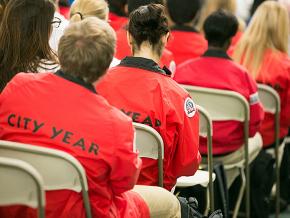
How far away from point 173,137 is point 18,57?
78 centimetres

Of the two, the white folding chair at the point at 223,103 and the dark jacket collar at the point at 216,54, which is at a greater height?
the dark jacket collar at the point at 216,54

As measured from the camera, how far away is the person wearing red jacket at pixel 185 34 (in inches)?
222

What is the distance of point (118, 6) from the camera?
222 inches

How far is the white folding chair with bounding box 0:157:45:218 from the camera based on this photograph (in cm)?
265

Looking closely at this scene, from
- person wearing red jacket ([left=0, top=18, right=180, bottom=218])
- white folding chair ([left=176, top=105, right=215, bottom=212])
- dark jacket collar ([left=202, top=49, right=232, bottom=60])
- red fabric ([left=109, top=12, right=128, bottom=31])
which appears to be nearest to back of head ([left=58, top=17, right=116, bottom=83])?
person wearing red jacket ([left=0, top=18, right=180, bottom=218])

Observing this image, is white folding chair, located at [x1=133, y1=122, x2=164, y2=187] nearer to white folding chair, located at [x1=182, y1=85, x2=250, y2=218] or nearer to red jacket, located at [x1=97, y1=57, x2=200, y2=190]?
red jacket, located at [x1=97, y1=57, x2=200, y2=190]

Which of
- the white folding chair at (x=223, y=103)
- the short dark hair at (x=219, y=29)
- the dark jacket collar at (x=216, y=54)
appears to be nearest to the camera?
the white folding chair at (x=223, y=103)

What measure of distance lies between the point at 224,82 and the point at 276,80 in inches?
24.1

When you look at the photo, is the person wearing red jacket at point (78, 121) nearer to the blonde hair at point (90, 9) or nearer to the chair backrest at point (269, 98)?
the blonde hair at point (90, 9)

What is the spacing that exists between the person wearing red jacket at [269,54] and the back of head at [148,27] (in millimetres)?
1553

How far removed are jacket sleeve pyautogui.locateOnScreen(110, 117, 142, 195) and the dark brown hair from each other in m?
0.86

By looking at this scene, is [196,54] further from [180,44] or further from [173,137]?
[173,137]

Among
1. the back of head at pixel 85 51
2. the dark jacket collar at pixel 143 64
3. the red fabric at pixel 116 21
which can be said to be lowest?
the red fabric at pixel 116 21

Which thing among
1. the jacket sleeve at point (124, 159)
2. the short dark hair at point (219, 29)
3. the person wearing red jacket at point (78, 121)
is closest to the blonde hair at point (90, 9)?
the short dark hair at point (219, 29)
